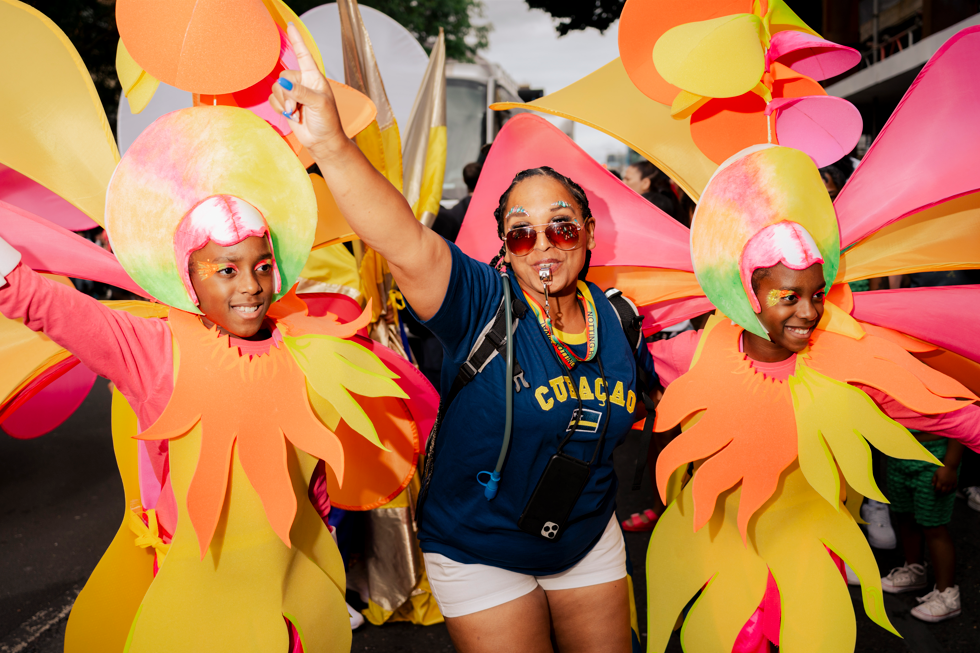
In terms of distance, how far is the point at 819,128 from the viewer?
215cm

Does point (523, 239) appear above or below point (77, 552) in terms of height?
above

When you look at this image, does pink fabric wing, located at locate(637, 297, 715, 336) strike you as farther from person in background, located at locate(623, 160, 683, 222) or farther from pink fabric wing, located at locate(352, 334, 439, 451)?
person in background, located at locate(623, 160, 683, 222)

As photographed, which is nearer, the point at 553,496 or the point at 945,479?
the point at 553,496

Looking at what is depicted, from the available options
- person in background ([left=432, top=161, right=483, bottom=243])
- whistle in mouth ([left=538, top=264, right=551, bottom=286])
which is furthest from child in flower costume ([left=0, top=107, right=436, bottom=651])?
person in background ([left=432, top=161, right=483, bottom=243])

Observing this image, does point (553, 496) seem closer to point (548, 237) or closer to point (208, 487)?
point (548, 237)

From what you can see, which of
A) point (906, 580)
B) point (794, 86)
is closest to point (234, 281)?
point (794, 86)

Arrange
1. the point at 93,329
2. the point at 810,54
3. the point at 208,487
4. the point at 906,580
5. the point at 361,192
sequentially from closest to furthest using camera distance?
the point at 361,192 → the point at 93,329 → the point at 208,487 → the point at 810,54 → the point at 906,580

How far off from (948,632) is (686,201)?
298 cm

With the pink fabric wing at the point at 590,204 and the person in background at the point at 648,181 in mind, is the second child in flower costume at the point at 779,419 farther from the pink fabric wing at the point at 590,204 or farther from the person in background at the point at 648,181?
the person in background at the point at 648,181

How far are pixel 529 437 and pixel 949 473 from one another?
96.6 inches

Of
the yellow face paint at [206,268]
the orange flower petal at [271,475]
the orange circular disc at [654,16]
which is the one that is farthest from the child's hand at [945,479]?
the yellow face paint at [206,268]

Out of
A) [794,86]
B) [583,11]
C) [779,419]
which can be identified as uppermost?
[583,11]

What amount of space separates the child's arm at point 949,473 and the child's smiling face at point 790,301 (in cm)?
184

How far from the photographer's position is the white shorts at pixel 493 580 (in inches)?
70.0
